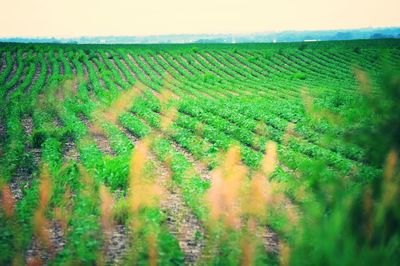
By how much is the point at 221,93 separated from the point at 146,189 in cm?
1822

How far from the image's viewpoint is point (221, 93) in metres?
26.2

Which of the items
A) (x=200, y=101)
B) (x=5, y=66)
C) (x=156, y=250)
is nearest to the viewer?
(x=156, y=250)

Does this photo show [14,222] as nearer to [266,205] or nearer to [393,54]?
[266,205]

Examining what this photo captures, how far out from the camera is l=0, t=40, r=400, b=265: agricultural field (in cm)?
448

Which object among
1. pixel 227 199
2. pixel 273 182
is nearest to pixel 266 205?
pixel 227 199

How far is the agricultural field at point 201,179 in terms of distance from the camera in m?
4.48

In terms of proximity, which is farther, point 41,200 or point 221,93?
point 221,93

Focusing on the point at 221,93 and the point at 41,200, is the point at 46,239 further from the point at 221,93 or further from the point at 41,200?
the point at 221,93

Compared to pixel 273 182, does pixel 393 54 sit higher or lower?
higher

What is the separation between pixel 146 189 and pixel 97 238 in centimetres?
227

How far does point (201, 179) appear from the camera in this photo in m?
10.0

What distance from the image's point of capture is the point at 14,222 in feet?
22.5

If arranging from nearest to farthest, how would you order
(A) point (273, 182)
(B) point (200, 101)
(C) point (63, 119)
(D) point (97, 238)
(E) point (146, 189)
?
(D) point (97, 238), (E) point (146, 189), (A) point (273, 182), (C) point (63, 119), (B) point (200, 101)

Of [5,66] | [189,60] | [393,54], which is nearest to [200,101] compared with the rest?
[189,60]
